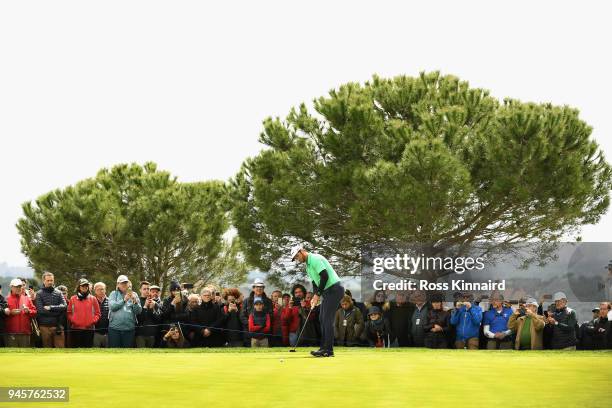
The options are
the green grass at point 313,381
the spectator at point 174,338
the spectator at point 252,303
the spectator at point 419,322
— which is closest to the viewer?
the green grass at point 313,381

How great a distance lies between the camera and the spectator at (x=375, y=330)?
2209 centimetres

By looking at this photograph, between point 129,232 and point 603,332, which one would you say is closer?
point 603,332

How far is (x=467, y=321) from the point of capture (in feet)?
70.7

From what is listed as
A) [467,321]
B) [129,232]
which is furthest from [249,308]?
[129,232]

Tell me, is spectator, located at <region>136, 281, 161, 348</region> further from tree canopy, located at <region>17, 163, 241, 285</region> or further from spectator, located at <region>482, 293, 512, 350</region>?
tree canopy, located at <region>17, 163, 241, 285</region>

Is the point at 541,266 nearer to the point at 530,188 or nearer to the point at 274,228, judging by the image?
the point at 530,188

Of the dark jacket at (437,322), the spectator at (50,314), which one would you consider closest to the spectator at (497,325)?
the dark jacket at (437,322)

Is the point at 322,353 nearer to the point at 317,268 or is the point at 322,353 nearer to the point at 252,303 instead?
the point at 317,268

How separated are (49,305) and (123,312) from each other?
1686 mm

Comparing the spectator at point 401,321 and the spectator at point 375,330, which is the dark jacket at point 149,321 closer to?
the spectator at point 375,330

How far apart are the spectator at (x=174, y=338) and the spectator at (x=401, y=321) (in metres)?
4.80

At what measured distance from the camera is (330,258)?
48094 mm

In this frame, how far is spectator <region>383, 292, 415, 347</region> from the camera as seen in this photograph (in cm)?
2253

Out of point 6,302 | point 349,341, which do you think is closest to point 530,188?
point 349,341
